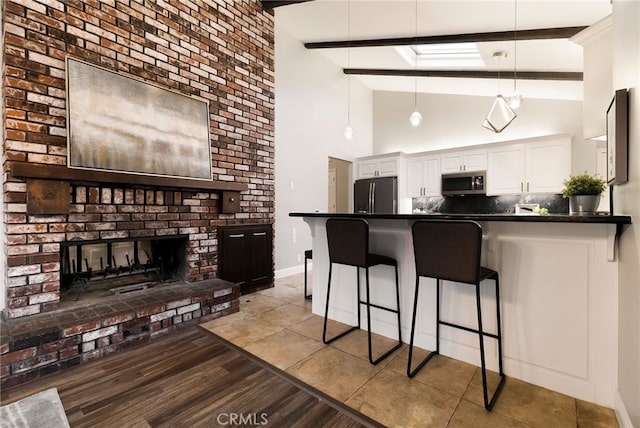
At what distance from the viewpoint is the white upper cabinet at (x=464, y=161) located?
17.0 feet

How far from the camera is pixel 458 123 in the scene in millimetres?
5734

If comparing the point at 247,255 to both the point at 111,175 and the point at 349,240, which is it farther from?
the point at 349,240

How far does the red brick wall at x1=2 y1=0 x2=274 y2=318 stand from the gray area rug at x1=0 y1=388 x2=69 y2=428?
2.48 feet

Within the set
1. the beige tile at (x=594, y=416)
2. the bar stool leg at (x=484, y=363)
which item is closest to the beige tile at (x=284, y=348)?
the bar stool leg at (x=484, y=363)

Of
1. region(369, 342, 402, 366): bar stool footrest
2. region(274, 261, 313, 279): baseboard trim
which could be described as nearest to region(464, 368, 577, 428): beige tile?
Answer: region(369, 342, 402, 366): bar stool footrest

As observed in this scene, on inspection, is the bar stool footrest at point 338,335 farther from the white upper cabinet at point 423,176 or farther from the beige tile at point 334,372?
the white upper cabinet at point 423,176

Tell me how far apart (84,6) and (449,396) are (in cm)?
387

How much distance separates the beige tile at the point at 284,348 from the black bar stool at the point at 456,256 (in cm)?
76

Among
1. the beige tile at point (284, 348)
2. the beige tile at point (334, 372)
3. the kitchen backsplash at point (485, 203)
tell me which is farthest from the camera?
the kitchen backsplash at point (485, 203)

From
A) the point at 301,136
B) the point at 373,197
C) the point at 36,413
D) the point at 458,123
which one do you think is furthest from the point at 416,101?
the point at 36,413

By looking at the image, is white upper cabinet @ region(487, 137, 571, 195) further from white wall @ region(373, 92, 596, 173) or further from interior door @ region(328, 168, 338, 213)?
interior door @ region(328, 168, 338, 213)

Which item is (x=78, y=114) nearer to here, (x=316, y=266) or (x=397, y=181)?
(x=316, y=266)

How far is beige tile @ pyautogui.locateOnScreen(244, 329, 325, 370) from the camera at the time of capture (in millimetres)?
2031

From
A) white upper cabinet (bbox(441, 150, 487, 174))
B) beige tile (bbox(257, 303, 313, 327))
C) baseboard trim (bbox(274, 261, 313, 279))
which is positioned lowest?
beige tile (bbox(257, 303, 313, 327))
